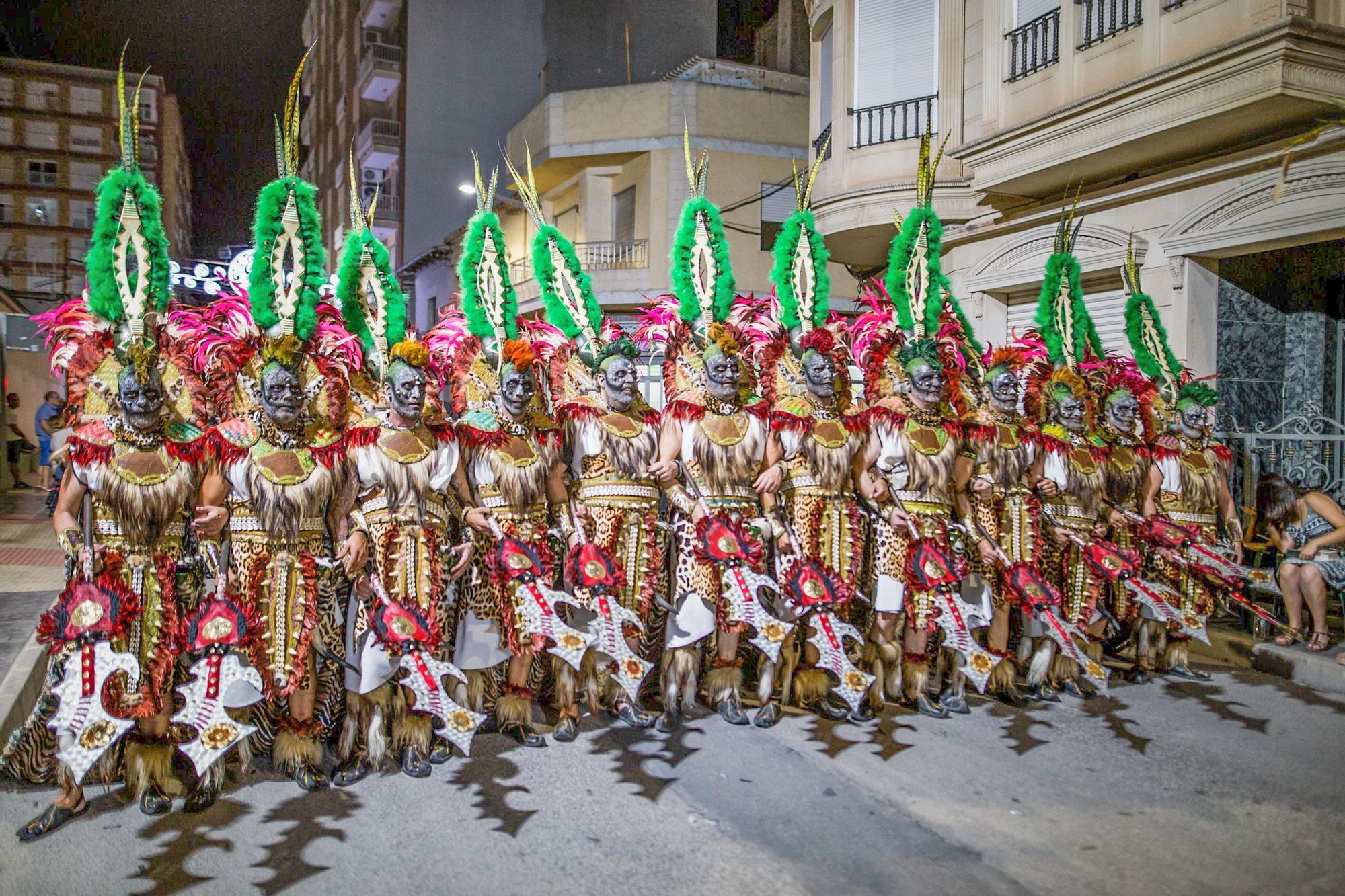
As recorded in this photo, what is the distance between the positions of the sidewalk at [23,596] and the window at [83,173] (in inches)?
1491

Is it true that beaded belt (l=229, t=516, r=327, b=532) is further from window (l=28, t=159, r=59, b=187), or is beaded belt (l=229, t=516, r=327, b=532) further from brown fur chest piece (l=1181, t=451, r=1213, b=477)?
window (l=28, t=159, r=59, b=187)

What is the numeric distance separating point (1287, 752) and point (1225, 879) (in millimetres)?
1923

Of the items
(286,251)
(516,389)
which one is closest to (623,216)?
(516,389)

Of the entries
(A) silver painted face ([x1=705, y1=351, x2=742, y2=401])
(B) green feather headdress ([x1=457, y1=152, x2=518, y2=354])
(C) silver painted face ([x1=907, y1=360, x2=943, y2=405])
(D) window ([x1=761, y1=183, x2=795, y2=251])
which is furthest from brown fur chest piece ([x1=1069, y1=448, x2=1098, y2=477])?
(D) window ([x1=761, y1=183, x2=795, y2=251])

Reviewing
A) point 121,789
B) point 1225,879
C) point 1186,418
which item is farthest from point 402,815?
point 1186,418

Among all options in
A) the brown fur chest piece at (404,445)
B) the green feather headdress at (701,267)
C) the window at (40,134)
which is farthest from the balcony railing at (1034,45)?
the window at (40,134)

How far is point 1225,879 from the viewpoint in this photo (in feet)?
12.2

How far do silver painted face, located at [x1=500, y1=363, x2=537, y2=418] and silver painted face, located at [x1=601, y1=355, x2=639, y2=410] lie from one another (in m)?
0.50

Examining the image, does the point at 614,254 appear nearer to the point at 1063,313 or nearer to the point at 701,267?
the point at 1063,313

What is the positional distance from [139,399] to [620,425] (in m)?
2.43

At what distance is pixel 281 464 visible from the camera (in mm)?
4477

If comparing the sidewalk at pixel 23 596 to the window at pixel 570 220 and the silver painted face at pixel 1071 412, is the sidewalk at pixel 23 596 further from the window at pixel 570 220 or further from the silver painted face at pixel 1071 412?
the window at pixel 570 220

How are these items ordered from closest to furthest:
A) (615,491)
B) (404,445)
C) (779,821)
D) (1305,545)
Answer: (779,821), (404,445), (615,491), (1305,545)

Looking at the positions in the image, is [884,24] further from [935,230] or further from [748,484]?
[748,484]
